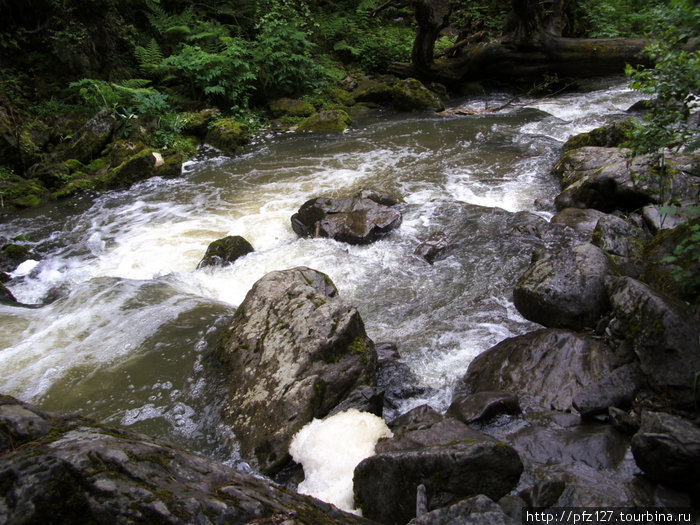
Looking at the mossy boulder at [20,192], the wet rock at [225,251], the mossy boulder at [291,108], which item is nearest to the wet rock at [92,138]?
the mossy boulder at [20,192]

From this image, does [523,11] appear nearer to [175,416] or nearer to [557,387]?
[557,387]

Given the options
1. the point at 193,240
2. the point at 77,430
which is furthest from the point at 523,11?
the point at 77,430

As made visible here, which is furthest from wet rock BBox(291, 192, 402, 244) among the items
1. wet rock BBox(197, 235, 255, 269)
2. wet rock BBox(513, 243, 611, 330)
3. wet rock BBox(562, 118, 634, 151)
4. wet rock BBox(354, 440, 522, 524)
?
wet rock BBox(562, 118, 634, 151)

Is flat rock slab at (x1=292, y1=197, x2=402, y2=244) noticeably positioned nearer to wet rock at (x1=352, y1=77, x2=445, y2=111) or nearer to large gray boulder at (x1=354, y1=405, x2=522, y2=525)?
large gray boulder at (x1=354, y1=405, x2=522, y2=525)

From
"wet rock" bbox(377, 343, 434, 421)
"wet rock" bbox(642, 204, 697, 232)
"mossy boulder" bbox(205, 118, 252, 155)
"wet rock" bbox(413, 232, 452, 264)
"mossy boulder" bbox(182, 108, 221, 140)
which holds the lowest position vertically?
"wet rock" bbox(377, 343, 434, 421)

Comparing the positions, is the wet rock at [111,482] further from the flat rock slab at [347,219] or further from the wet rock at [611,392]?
the flat rock slab at [347,219]

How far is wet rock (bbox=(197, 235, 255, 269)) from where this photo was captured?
6.79 m

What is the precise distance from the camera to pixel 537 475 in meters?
2.94

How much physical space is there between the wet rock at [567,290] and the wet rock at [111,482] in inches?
133

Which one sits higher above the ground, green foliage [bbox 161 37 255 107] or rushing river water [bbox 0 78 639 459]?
green foliage [bbox 161 37 255 107]

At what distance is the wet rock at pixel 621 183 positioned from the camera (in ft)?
19.3

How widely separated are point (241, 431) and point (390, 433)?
1.25 metres

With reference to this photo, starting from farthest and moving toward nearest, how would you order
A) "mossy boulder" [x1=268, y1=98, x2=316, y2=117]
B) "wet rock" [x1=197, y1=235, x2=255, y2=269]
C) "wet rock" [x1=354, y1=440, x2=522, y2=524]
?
"mossy boulder" [x1=268, y1=98, x2=316, y2=117] < "wet rock" [x1=197, y1=235, x2=255, y2=269] < "wet rock" [x1=354, y1=440, x2=522, y2=524]

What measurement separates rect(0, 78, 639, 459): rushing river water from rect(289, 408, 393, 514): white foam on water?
2.08ft
